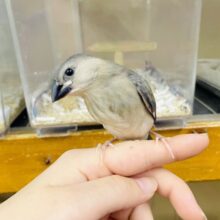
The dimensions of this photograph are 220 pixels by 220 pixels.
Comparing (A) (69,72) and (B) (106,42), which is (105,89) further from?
(B) (106,42)

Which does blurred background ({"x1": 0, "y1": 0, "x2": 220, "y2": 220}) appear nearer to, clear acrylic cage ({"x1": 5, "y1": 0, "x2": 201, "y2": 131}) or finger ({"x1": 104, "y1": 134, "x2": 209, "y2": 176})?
clear acrylic cage ({"x1": 5, "y1": 0, "x2": 201, "y2": 131})

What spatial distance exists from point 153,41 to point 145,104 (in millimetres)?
226

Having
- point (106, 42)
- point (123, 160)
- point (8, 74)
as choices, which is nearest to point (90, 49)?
point (106, 42)

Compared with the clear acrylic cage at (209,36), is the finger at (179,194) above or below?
below

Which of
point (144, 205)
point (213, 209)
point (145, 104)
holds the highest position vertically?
point (145, 104)

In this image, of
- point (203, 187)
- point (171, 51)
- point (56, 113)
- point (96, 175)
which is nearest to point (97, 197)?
point (96, 175)

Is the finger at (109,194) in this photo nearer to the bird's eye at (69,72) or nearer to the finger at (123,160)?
the finger at (123,160)

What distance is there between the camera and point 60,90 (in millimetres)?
459

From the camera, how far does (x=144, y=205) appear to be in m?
0.48

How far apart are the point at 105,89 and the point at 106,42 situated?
0.24 metres

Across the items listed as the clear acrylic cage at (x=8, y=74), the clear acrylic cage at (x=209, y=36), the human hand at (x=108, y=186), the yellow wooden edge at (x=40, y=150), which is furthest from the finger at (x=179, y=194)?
the clear acrylic cage at (x=209, y=36)

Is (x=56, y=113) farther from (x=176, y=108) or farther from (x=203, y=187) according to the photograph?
(x=203, y=187)

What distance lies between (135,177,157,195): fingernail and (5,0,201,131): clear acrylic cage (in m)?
0.16

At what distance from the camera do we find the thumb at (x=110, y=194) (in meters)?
0.37
